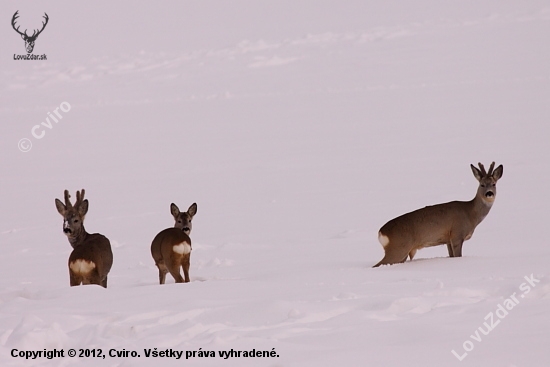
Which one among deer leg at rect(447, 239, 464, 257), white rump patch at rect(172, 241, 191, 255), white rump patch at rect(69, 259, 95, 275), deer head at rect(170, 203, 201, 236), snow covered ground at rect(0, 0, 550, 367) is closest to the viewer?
snow covered ground at rect(0, 0, 550, 367)

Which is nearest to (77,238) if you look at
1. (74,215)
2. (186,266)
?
(74,215)

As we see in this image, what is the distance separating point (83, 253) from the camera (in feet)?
30.1

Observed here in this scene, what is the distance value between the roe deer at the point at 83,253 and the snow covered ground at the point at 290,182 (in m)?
0.42

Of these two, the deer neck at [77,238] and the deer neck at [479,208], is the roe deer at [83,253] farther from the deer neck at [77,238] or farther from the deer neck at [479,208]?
the deer neck at [479,208]

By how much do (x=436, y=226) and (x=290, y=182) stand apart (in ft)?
27.6

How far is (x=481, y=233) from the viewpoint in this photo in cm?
1228

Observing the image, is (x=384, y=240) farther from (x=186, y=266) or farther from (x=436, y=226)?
(x=186, y=266)

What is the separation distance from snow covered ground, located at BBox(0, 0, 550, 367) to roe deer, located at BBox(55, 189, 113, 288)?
42 centimetres

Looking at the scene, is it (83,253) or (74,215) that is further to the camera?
(74,215)

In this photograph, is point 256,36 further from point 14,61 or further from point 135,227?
point 135,227

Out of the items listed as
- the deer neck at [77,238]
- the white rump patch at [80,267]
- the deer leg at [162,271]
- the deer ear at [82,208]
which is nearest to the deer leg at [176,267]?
the deer leg at [162,271]

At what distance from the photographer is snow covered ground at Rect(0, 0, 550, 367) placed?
578cm

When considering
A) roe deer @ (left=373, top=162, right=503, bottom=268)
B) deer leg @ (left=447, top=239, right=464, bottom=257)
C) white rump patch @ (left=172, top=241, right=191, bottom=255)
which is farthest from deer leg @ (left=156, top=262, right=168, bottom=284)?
deer leg @ (left=447, top=239, right=464, bottom=257)

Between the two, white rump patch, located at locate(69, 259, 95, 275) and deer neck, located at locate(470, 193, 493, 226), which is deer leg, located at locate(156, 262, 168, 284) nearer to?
white rump patch, located at locate(69, 259, 95, 275)
